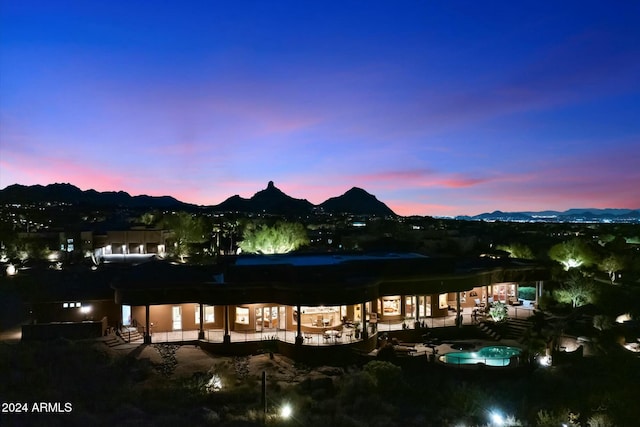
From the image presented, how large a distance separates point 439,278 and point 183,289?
15.7 metres

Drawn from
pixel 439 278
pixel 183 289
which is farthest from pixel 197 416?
pixel 439 278

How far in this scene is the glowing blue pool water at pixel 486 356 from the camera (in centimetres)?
2453

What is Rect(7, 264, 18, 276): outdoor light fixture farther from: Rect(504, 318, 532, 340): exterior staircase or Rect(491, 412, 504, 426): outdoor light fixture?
Rect(491, 412, 504, 426): outdoor light fixture

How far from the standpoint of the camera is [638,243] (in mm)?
80688

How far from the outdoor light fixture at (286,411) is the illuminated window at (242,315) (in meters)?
11.1

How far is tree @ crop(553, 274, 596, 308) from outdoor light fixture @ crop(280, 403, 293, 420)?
85.1 ft

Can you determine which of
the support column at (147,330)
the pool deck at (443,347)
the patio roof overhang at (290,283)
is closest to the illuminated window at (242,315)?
the patio roof overhang at (290,283)

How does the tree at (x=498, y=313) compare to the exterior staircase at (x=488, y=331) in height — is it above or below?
above

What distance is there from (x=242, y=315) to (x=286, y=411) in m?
11.8

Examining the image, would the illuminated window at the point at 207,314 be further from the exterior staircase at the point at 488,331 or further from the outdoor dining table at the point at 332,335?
the exterior staircase at the point at 488,331

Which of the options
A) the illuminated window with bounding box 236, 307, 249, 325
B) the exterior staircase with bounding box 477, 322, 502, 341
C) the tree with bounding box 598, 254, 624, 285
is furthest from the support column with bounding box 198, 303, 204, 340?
the tree with bounding box 598, 254, 624, 285

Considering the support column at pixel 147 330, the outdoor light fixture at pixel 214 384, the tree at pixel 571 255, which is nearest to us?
the outdoor light fixture at pixel 214 384

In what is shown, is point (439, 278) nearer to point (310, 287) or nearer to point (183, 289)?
point (310, 287)

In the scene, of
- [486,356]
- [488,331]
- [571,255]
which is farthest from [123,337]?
[571,255]
